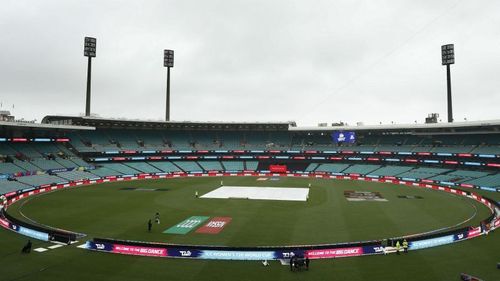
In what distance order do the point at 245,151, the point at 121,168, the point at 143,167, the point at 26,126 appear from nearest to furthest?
the point at 26,126 → the point at 121,168 → the point at 143,167 → the point at 245,151

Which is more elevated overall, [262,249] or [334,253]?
[262,249]

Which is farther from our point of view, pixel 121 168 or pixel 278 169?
pixel 278 169

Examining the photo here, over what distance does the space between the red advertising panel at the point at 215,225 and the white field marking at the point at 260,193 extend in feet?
46.4

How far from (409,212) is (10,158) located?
2770 inches

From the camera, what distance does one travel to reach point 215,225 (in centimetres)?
3228

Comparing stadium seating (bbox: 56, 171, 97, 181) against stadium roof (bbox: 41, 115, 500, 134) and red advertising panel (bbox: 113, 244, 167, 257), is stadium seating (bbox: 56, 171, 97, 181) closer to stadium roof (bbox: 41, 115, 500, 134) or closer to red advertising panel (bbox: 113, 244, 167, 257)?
stadium roof (bbox: 41, 115, 500, 134)

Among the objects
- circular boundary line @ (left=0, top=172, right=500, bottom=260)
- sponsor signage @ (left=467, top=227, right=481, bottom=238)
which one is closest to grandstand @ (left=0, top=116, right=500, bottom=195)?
sponsor signage @ (left=467, top=227, right=481, bottom=238)

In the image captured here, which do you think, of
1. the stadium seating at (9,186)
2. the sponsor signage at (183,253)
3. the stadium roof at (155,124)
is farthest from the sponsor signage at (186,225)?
the stadium roof at (155,124)

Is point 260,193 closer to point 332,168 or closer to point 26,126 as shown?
point 332,168

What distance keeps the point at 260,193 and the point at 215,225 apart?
2156cm

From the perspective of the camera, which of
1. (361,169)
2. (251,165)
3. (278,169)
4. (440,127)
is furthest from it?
(251,165)

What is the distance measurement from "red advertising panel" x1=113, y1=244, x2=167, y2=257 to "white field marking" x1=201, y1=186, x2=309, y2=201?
84.5ft

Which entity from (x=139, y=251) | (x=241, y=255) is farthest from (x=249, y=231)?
(x=139, y=251)

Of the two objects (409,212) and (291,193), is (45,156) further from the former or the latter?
(409,212)
